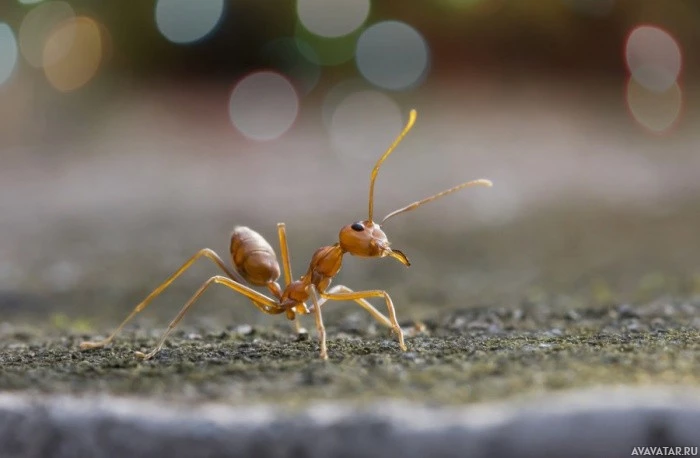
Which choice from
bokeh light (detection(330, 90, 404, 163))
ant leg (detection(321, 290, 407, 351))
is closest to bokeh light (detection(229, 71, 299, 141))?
bokeh light (detection(330, 90, 404, 163))

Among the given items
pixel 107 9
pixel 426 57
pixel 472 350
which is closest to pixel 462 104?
pixel 426 57

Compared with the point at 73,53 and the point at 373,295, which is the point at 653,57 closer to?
the point at 73,53

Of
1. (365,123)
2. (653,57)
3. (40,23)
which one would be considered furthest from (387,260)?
(40,23)

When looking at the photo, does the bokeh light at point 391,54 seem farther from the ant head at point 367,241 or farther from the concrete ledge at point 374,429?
the concrete ledge at point 374,429

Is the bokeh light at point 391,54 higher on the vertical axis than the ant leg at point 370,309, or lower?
higher

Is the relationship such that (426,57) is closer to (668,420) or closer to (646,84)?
(646,84)

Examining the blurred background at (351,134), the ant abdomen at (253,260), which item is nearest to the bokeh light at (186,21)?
the blurred background at (351,134)

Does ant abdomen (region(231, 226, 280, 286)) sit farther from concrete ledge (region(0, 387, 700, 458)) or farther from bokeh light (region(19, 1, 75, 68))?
bokeh light (region(19, 1, 75, 68))
